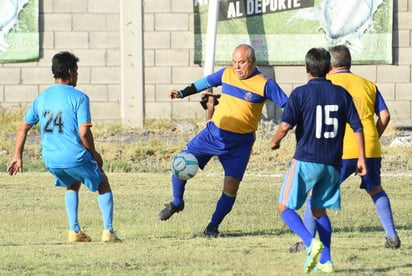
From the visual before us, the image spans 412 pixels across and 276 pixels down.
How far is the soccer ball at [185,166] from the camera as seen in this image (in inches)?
434

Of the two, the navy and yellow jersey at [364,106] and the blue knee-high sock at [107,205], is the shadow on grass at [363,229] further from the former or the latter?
the blue knee-high sock at [107,205]

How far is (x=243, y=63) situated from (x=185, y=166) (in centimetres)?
113

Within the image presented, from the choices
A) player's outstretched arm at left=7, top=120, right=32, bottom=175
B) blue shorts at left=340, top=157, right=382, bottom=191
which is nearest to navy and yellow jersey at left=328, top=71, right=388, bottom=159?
blue shorts at left=340, top=157, right=382, bottom=191

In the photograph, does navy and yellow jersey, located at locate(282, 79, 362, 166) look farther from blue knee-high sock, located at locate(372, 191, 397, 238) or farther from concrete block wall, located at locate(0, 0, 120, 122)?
concrete block wall, located at locate(0, 0, 120, 122)

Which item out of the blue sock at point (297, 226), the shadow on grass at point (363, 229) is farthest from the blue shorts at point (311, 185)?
the shadow on grass at point (363, 229)

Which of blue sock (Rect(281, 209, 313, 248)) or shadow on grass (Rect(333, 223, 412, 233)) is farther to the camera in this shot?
shadow on grass (Rect(333, 223, 412, 233))

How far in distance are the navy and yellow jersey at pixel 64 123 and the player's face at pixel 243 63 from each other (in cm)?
165

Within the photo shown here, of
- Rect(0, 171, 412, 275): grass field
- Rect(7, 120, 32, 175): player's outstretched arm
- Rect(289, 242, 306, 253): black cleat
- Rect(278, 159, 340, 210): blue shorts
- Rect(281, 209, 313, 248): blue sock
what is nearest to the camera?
Rect(281, 209, 313, 248): blue sock

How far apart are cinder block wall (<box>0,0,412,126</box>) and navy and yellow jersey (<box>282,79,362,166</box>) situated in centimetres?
1344

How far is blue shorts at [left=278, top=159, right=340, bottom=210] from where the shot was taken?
8633mm

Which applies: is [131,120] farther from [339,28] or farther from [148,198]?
[148,198]

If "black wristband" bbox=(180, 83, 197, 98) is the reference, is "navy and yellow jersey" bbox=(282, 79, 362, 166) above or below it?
below

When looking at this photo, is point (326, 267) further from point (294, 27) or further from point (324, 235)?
point (294, 27)

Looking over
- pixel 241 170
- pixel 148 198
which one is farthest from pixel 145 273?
pixel 148 198
